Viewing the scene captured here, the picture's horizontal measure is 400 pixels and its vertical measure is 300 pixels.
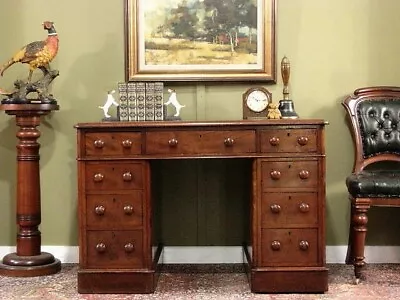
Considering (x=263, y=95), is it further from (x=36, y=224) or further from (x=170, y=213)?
(x=36, y=224)

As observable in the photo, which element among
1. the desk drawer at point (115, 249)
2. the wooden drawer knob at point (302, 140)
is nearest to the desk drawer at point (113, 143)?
the desk drawer at point (115, 249)

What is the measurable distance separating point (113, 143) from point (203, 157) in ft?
1.63

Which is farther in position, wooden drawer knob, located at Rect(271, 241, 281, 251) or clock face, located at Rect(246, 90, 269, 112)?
clock face, located at Rect(246, 90, 269, 112)

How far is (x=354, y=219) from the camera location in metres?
3.53

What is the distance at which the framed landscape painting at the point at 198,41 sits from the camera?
157 inches

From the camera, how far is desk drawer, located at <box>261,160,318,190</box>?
3.42 m

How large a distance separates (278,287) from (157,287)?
0.69m

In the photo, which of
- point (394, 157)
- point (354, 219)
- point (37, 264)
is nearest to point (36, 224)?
point (37, 264)

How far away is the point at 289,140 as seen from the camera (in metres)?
3.42

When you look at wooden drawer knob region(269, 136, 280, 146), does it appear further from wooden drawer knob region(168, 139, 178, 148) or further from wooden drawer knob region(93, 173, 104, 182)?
wooden drawer knob region(93, 173, 104, 182)

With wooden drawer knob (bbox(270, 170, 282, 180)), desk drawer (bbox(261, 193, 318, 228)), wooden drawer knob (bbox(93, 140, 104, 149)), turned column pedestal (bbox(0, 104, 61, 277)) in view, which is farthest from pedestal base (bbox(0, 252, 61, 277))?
wooden drawer knob (bbox(270, 170, 282, 180))

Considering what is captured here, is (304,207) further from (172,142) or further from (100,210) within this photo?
(100,210)

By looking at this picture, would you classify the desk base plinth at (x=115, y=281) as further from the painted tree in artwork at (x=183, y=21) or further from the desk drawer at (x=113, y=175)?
the painted tree in artwork at (x=183, y=21)

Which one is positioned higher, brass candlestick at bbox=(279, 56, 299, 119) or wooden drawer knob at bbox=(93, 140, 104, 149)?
brass candlestick at bbox=(279, 56, 299, 119)
